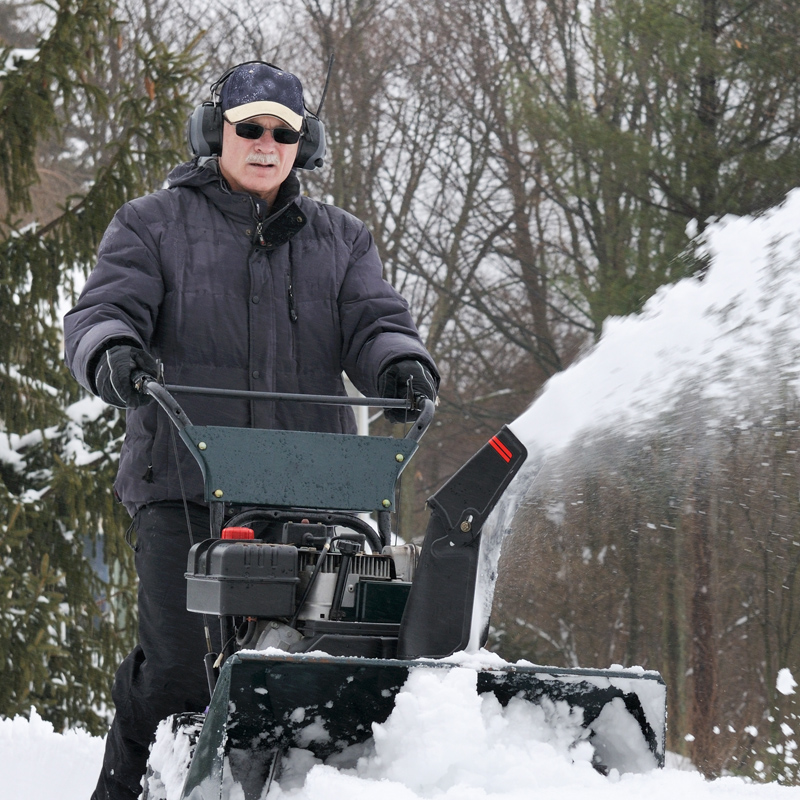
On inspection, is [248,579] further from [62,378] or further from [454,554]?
[62,378]

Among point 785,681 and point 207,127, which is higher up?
point 207,127

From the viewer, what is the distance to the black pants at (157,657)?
2947 millimetres

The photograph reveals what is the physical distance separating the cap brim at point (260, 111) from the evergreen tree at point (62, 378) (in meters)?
3.99

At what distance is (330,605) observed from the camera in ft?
8.41

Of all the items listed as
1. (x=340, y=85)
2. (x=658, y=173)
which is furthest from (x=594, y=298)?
(x=340, y=85)

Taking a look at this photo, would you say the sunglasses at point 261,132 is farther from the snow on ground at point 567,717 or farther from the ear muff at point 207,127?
the snow on ground at point 567,717

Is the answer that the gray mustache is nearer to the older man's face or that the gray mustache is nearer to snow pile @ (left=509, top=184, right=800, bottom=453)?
the older man's face

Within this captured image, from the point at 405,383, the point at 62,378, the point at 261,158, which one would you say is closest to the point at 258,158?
the point at 261,158

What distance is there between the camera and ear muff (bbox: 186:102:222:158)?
3248 millimetres

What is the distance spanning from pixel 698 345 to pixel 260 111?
2.87 meters

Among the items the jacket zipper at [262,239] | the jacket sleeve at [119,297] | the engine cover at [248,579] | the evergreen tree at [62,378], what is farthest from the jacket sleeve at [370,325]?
the evergreen tree at [62,378]

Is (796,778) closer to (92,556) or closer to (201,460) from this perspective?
(92,556)

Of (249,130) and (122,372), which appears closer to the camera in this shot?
(122,372)

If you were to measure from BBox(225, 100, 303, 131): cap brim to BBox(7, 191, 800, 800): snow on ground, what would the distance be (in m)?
1.02
